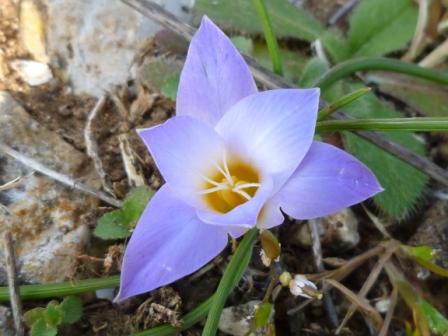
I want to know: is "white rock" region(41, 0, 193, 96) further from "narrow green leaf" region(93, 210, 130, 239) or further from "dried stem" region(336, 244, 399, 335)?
"dried stem" region(336, 244, 399, 335)

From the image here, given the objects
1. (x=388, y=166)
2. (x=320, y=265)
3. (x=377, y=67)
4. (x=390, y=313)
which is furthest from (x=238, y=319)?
(x=377, y=67)

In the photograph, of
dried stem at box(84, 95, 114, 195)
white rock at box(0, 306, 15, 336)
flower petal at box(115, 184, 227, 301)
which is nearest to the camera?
flower petal at box(115, 184, 227, 301)

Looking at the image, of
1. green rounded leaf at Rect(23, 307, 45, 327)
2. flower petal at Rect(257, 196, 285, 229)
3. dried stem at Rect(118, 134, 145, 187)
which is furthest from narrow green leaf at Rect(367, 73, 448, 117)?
green rounded leaf at Rect(23, 307, 45, 327)

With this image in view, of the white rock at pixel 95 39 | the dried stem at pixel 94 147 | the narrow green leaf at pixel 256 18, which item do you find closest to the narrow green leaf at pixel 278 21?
the narrow green leaf at pixel 256 18

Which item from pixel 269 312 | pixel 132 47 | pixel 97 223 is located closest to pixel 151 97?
pixel 132 47

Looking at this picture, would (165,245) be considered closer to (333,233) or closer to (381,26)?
(333,233)

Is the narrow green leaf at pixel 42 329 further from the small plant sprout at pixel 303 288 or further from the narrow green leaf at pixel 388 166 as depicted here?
the narrow green leaf at pixel 388 166
